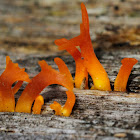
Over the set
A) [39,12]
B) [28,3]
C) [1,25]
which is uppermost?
[28,3]

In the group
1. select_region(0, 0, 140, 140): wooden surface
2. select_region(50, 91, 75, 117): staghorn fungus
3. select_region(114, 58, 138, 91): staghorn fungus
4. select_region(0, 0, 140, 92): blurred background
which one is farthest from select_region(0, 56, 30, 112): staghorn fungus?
select_region(114, 58, 138, 91): staghorn fungus

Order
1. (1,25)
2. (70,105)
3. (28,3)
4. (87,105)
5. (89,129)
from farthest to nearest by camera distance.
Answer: (28,3), (1,25), (87,105), (70,105), (89,129)

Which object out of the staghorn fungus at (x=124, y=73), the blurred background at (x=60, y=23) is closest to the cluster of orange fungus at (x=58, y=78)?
the staghorn fungus at (x=124, y=73)

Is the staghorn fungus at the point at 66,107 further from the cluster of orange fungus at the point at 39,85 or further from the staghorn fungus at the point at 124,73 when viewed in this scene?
the staghorn fungus at the point at 124,73

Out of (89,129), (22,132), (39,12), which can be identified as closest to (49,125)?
(22,132)

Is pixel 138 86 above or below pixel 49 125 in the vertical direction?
above

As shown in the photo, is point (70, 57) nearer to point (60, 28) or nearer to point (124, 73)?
point (124, 73)

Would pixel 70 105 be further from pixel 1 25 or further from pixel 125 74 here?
pixel 1 25
